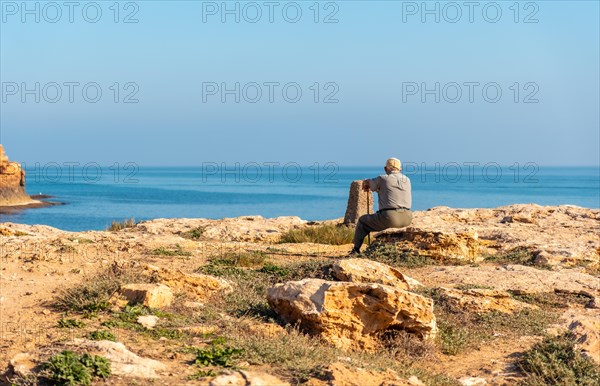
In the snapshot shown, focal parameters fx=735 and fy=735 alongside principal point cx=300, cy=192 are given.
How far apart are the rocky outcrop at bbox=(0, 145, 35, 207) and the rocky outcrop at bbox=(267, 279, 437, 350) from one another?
57.0m

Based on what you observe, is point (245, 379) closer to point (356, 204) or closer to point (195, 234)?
point (195, 234)

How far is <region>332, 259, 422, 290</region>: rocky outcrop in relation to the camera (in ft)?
30.0

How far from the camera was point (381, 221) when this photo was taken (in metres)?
12.8

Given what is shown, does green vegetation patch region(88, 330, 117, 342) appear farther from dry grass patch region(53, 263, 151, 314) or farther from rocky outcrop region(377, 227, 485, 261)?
rocky outcrop region(377, 227, 485, 261)

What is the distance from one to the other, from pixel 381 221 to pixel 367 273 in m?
3.65

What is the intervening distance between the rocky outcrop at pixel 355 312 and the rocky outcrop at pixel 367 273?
1.22m

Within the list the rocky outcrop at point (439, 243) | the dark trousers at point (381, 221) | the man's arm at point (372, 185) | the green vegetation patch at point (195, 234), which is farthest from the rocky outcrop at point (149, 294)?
the green vegetation patch at point (195, 234)

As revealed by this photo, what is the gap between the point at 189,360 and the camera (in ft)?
20.4

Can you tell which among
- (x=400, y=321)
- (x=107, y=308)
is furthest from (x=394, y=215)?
(x=107, y=308)

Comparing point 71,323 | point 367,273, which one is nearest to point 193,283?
point 71,323

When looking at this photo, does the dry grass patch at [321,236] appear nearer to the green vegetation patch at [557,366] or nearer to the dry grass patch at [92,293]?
the dry grass patch at [92,293]

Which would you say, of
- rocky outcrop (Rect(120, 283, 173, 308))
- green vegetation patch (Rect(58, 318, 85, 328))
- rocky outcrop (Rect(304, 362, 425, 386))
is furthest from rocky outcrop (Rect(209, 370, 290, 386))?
rocky outcrop (Rect(120, 283, 173, 308))

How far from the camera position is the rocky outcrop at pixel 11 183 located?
60656 mm

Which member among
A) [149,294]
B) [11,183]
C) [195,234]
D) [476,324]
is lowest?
[11,183]
